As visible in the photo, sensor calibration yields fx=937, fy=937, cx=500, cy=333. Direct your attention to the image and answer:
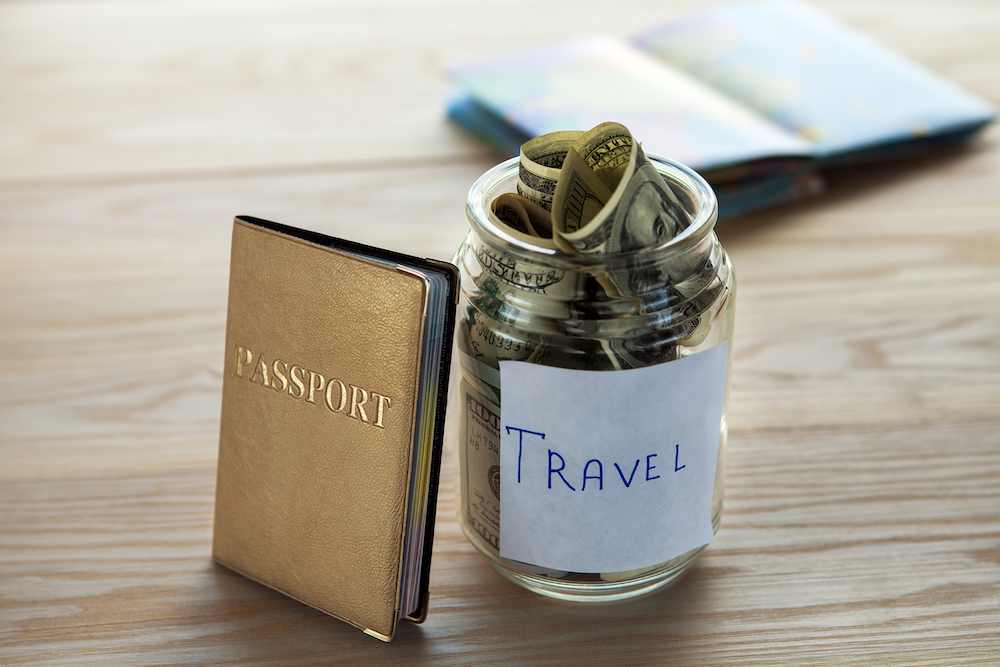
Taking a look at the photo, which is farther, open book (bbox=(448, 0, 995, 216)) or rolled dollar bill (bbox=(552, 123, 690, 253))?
open book (bbox=(448, 0, 995, 216))

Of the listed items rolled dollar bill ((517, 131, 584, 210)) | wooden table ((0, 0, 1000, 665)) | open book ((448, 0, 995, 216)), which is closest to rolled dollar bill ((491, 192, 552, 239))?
rolled dollar bill ((517, 131, 584, 210))

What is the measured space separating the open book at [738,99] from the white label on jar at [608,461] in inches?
16.1

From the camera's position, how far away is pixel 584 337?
0.42m

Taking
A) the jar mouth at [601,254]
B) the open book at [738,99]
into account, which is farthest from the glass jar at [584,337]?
the open book at [738,99]

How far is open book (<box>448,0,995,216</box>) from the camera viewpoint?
0.84 metres

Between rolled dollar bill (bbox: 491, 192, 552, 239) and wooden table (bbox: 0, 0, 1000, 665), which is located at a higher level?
rolled dollar bill (bbox: 491, 192, 552, 239)

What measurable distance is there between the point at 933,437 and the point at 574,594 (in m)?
0.27

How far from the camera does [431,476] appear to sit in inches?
17.0

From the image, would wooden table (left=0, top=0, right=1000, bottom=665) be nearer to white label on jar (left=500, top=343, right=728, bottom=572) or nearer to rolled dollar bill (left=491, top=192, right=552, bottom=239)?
white label on jar (left=500, top=343, right=728, bottom=572)

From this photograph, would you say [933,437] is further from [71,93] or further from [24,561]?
[71,93]

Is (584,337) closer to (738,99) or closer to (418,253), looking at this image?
(418,253)

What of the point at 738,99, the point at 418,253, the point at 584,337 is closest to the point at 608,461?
the point at 584,337

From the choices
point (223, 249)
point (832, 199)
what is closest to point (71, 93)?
point (223, 249)

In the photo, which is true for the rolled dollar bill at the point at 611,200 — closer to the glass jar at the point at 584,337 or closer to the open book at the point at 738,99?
the glass jar at the point at 584,337
